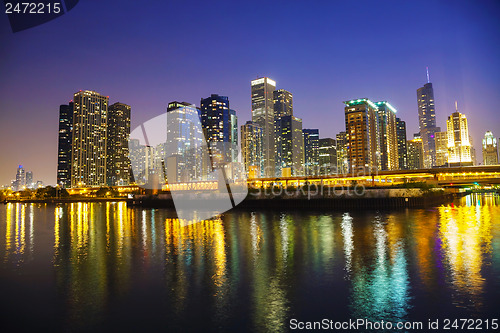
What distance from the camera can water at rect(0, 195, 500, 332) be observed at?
34.4ft

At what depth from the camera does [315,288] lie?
13164 millimetres

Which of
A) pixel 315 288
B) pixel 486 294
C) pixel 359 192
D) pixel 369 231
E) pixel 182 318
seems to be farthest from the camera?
pixel 359 192

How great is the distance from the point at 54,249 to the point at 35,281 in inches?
379

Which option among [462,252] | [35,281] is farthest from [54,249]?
[462,252]

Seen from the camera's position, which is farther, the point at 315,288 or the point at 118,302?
the point at 315,288

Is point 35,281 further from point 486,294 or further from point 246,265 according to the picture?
point 486,294

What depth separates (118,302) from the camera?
39.7ft

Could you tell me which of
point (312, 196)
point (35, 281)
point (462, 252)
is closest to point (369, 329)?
point (462, 252)

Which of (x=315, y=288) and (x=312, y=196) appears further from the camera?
(x=312, y=196)

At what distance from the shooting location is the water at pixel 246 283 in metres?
10.5

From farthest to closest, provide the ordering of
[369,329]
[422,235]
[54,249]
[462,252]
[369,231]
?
1. [369,231]
2. [422,235]
3. [54,249]
4. [462,252]
5. [369,329]

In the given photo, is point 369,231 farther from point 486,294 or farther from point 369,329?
point 369,329

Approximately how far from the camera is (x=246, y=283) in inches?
548

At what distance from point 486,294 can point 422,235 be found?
585 inches
